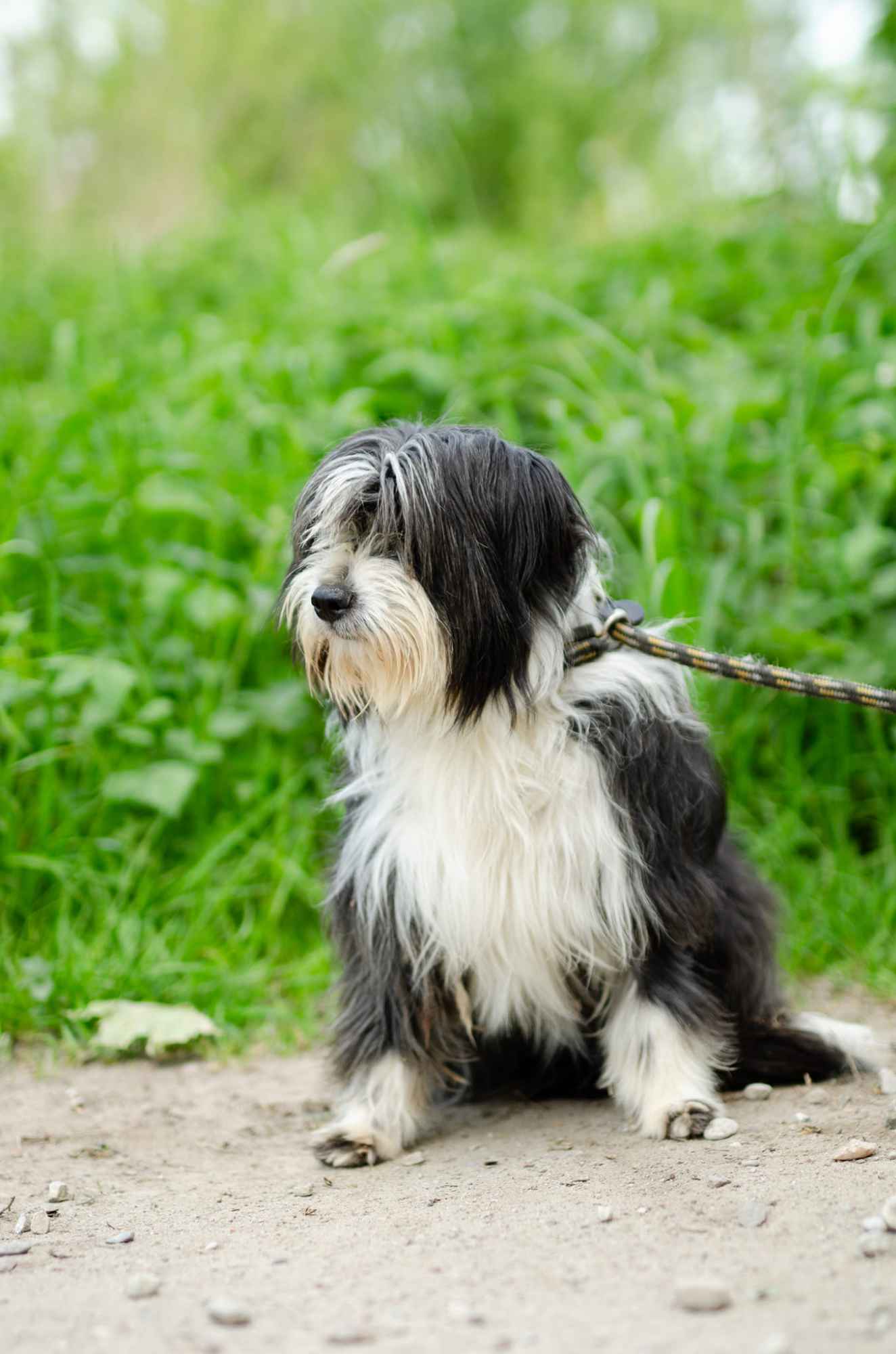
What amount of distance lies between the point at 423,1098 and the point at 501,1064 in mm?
280

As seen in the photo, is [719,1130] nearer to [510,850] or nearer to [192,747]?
[510,850]

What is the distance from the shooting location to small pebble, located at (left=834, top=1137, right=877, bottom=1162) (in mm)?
2295

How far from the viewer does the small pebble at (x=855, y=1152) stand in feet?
7.53

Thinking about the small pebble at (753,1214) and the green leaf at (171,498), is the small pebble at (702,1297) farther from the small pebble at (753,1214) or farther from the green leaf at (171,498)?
the green leaf at (171,498)

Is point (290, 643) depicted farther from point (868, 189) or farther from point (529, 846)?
point (868, 189)

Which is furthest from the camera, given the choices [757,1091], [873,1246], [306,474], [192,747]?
[306,474]

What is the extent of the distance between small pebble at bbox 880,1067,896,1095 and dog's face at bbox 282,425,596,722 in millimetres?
1133

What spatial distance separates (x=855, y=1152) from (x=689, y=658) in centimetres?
96

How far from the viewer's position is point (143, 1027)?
333 cm

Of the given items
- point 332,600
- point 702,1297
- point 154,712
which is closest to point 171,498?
point 154,712

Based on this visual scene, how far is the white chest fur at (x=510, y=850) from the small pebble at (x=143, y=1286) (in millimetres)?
856

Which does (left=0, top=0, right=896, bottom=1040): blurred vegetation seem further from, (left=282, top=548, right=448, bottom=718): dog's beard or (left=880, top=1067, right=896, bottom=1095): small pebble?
(left=282, top=548, right=448, bottom=718): dog's beard

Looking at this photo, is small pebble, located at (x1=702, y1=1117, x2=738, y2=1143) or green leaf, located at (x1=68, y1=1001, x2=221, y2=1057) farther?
green leaf, located at (x1=68, y1=1001, x2=221, y2=1057)

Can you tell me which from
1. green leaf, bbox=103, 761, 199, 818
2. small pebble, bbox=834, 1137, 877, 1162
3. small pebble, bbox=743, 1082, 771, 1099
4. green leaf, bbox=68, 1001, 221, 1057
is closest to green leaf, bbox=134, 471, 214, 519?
Result: green leaf, bbox=103, 761, 199, 818
